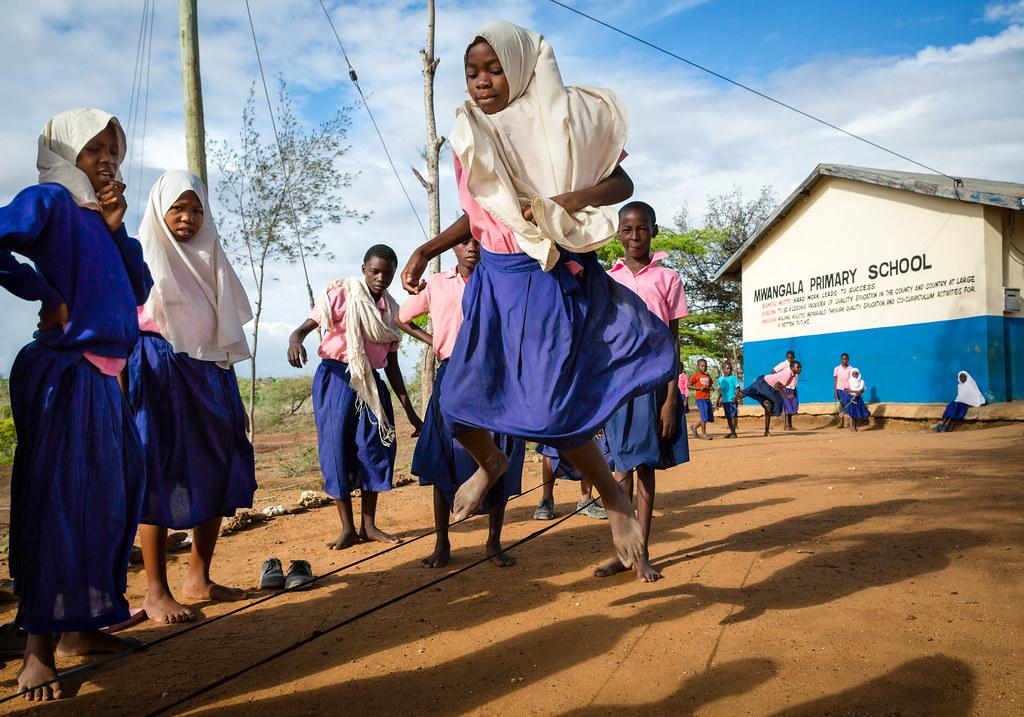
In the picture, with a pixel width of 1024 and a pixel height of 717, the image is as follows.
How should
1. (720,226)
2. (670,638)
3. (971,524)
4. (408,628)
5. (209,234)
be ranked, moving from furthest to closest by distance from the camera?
(720,226)
(971,524)
(209,234)
(408,628)
(670,638)

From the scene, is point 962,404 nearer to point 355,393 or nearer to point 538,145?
point 355,393

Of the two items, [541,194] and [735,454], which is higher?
[541,194]

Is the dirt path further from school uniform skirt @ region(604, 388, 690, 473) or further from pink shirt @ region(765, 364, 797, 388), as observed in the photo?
pink shirt @ region(765, 364, 797, 388)

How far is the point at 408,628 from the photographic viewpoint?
3818 mm

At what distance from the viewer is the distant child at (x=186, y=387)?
422 centimetres

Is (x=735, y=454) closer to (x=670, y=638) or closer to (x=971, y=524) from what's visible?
(x=971, y=524)

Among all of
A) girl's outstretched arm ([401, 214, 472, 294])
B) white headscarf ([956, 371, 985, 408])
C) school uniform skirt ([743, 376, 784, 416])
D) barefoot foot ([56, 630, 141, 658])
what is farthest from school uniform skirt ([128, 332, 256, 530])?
white headscarf ([956, 371, 985, 408])

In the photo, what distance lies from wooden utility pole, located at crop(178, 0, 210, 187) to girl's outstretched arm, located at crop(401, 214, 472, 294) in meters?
5.41

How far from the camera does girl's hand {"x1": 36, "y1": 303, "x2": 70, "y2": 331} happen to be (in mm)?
3105

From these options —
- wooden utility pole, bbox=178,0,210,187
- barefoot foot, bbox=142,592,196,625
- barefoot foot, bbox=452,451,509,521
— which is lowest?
barefoot foot, bbox=142,592,196,625

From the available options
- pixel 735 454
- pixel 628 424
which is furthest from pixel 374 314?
pixel 735 454

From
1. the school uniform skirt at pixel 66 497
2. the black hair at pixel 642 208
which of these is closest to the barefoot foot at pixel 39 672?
the school uniform skirt at pixel 66 497

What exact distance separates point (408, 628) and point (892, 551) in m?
2.79

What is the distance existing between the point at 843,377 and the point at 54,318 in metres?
17.4
